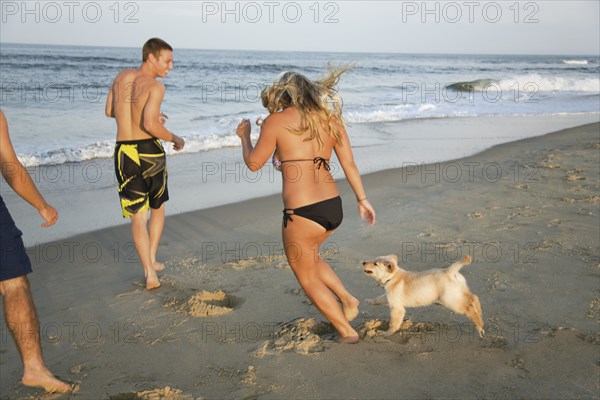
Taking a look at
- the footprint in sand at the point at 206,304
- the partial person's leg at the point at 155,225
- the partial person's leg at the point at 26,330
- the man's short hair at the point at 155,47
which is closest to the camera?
the partial person's leg at the point at 26,330

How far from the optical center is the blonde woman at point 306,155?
134 inches

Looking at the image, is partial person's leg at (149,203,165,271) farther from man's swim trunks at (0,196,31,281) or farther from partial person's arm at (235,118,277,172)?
man's swim trunks at (0,196,31,281)

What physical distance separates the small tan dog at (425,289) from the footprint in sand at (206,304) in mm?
1303

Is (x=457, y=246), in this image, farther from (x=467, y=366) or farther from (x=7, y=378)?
(x=7, y=378)

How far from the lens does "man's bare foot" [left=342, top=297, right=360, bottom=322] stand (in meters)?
3.88

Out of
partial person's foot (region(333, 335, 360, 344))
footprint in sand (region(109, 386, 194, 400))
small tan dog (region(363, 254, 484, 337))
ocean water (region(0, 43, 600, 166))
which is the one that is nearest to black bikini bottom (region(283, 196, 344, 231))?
small tan dog (region(363, 254, 484, 337))

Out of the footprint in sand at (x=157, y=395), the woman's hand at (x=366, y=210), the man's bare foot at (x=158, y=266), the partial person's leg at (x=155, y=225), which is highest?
the woman's hand at (x=366, y=210)

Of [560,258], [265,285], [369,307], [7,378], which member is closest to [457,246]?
[560,258]

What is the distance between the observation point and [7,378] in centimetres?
344

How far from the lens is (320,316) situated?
4.18 meters

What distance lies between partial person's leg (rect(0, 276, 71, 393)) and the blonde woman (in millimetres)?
1554

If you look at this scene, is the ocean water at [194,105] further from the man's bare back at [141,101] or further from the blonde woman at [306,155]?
the man's bare back at [141,101]

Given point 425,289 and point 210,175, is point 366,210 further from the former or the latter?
point 210,175

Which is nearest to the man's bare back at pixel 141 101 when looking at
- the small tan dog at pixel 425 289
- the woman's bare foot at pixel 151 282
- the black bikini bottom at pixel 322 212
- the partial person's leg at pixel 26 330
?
the woman's bare foot at pixel 151 282
